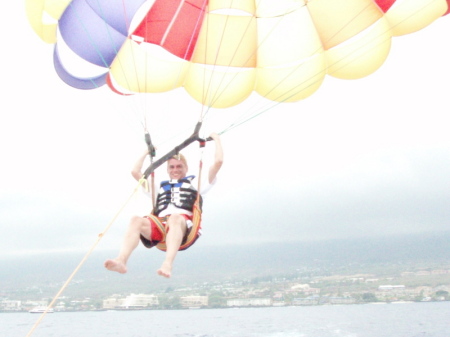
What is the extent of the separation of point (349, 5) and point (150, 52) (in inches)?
107

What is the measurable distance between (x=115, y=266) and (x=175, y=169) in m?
→ 1.65

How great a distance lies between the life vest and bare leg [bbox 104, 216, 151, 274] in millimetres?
433

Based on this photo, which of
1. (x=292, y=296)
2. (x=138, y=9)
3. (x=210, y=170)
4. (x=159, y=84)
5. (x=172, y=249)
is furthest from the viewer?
(x=292, y=296)

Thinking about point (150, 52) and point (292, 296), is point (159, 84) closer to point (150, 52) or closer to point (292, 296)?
point (150, 52)

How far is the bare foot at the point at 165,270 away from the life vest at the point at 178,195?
0.92m

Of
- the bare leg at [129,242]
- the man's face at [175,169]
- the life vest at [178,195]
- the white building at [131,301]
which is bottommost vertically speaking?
the bare leg at [129,242]

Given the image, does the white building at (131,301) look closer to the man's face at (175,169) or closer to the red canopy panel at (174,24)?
the red canopy panel at (174,24)

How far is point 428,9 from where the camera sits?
8.89 meters

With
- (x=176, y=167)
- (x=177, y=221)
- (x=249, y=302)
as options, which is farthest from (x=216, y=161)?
(x=249, y=302)

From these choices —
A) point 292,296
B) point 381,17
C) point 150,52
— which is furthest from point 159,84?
point 292,296

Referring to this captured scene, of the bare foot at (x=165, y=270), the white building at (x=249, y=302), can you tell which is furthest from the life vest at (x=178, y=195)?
the white building at (x=249, y=302)

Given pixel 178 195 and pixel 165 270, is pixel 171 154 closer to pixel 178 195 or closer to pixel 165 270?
pixel 178 195

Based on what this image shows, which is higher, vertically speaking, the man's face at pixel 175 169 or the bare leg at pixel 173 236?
the man's face at pixel 175 169

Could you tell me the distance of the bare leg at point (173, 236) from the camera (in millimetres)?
6602
